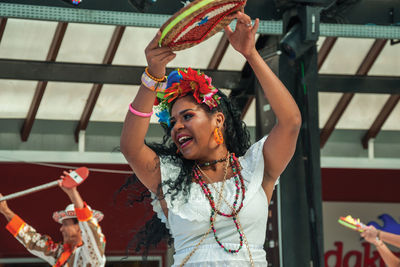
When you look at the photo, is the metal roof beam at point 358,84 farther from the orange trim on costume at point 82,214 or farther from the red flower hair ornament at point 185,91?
the red flower hair ornament at point 185,91

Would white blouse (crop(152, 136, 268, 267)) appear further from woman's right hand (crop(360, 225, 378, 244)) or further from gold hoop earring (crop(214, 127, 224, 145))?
woman's right hand (crop(360, 225, 378, 244))

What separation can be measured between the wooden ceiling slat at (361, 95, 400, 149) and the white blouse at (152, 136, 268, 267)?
6.96 meters

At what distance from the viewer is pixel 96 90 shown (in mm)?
7754

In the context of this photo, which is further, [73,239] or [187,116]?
[73,239]

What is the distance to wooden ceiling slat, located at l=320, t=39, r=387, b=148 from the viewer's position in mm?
8031

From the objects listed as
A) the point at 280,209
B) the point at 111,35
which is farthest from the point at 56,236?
the point at 280,209

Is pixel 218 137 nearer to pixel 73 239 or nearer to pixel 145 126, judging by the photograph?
pixel 145 126

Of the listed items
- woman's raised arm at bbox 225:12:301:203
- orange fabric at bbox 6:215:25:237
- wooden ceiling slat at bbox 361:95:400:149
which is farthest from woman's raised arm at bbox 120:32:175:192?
wooden ceiling slat at bbox 361:95:400:149

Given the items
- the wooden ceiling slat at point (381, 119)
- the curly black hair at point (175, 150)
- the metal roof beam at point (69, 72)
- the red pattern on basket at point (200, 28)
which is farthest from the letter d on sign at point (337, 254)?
the red pattern on basket at point (200, 28)

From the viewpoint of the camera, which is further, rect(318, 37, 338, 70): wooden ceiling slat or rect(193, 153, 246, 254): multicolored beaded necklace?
rect(318, 37, 338, 70): wooden ceiling slat

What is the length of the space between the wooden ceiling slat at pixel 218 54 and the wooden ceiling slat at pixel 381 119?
2.27m

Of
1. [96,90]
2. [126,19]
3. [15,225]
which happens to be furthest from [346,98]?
[15,225]

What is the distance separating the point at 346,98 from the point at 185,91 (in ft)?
21.7

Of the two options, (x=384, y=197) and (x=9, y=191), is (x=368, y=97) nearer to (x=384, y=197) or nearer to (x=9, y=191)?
(x=384, y=197)
